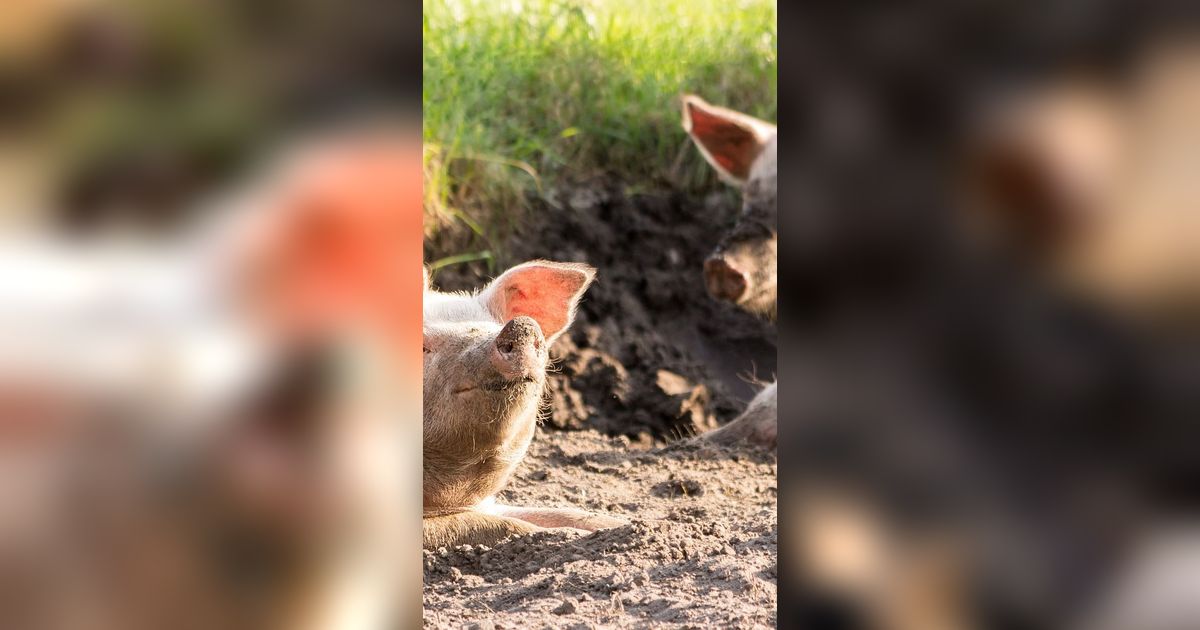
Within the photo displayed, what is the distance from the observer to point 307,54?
2.85 ft

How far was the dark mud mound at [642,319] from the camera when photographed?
5176mm

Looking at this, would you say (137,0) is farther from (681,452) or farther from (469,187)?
(469,187)

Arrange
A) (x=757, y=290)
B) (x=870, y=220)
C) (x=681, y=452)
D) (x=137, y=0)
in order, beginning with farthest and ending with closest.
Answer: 1. (x=757, y=290)
2. (x=681, y=452)
3. (x=870, y=220)
4. (x=137, y=0)

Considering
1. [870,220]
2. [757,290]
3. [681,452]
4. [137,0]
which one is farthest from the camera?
[757,290]

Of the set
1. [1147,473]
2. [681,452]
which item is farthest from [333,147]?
[681,452]

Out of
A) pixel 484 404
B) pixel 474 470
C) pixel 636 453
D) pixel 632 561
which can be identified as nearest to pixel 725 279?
pixel 636 453

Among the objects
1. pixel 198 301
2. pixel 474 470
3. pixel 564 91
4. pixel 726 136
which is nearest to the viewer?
pixel 198 301

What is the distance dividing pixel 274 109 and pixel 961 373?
564 mm

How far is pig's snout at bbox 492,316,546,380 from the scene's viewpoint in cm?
280

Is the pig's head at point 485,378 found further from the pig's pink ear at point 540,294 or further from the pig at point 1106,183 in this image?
the pig at point 1106,183

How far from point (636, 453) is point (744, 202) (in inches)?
70.1

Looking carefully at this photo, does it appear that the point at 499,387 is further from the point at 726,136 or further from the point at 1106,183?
the point at 726,136

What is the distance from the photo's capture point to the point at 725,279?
531 cm

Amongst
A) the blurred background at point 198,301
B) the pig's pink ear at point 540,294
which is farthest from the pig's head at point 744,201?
the blurred background at point 198,301
